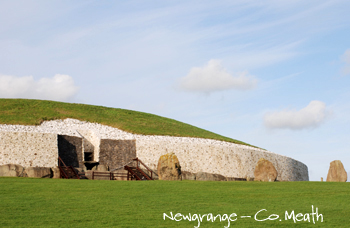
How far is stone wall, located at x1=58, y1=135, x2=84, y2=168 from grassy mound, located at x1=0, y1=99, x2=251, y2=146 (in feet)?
18.2

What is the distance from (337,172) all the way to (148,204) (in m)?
21.4

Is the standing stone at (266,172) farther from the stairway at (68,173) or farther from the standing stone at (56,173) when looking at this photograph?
the standing stone at (56,173)

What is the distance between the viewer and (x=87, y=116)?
44.4m

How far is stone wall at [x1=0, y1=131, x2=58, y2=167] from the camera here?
31531 mm

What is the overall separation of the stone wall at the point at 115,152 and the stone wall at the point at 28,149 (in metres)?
4.44

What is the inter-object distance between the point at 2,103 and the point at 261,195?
1456 inches

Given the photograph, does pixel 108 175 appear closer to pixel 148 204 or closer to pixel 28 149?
pixel 28 149

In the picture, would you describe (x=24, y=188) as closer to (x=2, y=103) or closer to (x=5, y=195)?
(x=5, y=195)

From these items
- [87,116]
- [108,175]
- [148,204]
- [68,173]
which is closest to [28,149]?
[68,173]

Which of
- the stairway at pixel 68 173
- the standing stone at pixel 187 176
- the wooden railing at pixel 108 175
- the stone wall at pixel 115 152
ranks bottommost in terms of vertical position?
the standing stone at pixel 187 176

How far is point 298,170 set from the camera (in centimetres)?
4734

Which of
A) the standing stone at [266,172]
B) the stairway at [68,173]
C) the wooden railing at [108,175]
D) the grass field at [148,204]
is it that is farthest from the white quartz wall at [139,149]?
the grass field at [148,204]

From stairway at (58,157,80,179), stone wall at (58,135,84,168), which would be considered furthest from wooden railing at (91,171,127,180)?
stone wall at (58,135,84,168)

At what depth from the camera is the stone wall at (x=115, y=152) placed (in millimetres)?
35438
